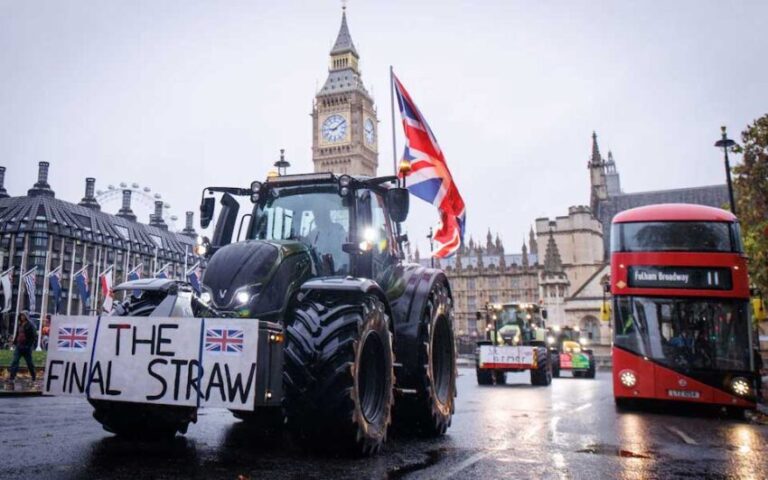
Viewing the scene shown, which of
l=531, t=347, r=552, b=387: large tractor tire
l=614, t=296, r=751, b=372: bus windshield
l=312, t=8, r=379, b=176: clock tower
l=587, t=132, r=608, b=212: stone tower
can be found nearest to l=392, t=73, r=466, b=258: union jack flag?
l=614, t=296, r=751, b=372: bus windshield

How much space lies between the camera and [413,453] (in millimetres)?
6160

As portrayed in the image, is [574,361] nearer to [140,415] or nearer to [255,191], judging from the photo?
[255,191]

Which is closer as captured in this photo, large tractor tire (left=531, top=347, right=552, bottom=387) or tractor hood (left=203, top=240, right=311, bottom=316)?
tractor hood (left=203, top=240, right=311, bottom=316)

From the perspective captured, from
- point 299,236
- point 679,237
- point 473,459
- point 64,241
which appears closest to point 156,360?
point 299,236

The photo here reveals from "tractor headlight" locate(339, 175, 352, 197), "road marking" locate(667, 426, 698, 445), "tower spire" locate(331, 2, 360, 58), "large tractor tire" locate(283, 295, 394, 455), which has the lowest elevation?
"road marking" locate(667, 426, 698, 445)

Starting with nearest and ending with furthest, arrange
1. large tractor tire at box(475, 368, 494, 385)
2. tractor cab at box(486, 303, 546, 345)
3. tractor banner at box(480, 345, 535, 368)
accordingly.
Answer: tractor banner at box(480, 345, 535, 368)
large tractor tire at box(475, 368, 494, 385)
tractor cab at box(486, 303, 546, 345)

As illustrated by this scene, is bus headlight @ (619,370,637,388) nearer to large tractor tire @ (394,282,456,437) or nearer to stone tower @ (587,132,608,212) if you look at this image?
large tractor tire @ (394,282,456,437)

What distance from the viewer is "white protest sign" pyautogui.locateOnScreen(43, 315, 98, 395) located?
5.44 meters

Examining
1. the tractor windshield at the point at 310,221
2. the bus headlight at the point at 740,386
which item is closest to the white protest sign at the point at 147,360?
the tractor windshield at the point at 310,221

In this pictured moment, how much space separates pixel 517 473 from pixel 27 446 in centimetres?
468

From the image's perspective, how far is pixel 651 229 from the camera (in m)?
12.8

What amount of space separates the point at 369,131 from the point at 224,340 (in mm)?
123434

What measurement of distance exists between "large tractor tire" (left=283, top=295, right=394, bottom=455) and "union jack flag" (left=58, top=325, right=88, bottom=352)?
6.33 feet

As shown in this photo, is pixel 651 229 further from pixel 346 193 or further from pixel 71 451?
pixel 71 451
